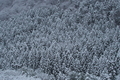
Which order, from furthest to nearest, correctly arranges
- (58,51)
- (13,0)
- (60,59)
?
(13,0), (58,51), (60,59)

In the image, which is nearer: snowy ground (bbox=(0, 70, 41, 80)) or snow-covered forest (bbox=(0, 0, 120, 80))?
snowy ground (bbox=(0, 70, 41, 80))

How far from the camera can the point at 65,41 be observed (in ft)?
42.9

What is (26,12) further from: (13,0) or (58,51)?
(58,51)

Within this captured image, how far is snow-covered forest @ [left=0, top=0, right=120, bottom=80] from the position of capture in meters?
9.74

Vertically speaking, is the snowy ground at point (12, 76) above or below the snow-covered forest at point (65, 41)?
below

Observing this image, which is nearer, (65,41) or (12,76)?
(12,76)

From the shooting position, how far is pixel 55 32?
14.9m

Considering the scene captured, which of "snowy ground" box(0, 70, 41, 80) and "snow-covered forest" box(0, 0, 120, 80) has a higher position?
"snow-covered forest" box(0, 0, 120, 80)

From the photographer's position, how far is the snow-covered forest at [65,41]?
384 inches

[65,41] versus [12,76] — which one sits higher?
[65,41]

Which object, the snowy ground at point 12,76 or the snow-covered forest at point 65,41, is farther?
the snow-covered forest at point 65,41

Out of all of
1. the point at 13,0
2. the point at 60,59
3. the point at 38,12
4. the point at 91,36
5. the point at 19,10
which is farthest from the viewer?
the point at 13,0

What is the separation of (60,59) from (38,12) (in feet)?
36.4

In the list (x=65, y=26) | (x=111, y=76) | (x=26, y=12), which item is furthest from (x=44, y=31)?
(x=111, y=76)
